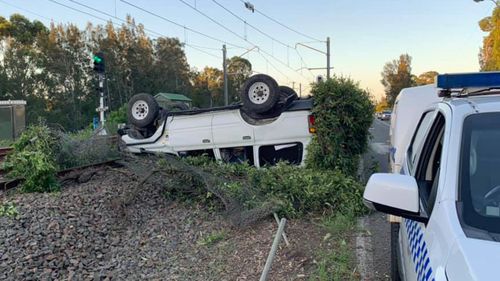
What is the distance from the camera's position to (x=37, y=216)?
251 inches

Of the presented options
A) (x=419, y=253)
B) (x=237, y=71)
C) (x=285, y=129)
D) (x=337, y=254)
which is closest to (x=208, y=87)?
(x=237, y=71)

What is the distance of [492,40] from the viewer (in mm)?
50000

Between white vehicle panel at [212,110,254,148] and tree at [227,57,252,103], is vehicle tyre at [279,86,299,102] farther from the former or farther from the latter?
tree at [227,57,252,103]

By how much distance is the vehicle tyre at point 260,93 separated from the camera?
367 inches

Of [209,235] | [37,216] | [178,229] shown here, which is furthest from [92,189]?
[209,235]

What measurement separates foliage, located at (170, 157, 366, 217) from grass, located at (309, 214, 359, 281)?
0.47 metres

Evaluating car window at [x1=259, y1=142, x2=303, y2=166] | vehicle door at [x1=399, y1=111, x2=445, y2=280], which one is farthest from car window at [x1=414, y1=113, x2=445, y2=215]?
car window at [x1=259, y1=142, x2=303, y2=166]

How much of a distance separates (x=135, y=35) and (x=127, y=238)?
46552 millimetres

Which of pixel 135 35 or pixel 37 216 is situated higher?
pixel 135 35

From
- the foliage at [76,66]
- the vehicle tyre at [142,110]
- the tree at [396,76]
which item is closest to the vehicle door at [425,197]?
the vehicle tyre at [142,110]

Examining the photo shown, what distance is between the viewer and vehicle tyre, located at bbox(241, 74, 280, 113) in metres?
9.31

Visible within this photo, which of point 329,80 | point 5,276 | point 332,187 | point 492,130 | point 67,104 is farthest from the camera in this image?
point 67,104

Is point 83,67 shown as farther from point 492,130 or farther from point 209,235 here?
point 492,130

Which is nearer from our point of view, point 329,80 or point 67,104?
point 329,80
